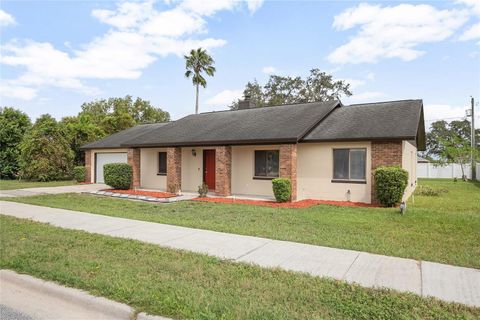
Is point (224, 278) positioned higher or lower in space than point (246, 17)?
lower

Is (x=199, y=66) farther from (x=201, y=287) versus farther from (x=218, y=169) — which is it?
(x=201, y=287)

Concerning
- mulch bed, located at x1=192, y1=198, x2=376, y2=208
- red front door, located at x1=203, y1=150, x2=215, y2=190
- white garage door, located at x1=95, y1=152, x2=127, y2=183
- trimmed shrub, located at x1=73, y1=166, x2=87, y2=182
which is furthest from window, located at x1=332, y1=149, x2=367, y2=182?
trimmed shrub, located at x1=73, y1=166, x2=87, y2=182

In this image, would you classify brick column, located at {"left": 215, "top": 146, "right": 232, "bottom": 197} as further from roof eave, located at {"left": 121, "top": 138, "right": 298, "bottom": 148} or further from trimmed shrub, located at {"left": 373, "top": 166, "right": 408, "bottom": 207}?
trimmed shrub, located at {"left": 373, "top": 166, "right": 408, "bottom": 207}

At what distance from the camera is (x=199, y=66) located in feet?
109

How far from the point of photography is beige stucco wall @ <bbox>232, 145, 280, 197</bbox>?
13969mm

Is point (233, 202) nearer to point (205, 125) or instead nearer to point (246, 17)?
point (205, 125)

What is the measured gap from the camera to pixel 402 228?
7.34 meters

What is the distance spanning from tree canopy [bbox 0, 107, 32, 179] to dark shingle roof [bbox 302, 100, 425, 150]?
23.8 meters

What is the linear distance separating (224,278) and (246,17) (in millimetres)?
11114

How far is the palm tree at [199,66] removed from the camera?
3294cm

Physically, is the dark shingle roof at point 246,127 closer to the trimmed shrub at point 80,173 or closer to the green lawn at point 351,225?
the green lawn at point 351,225

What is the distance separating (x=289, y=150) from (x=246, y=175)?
2.99m

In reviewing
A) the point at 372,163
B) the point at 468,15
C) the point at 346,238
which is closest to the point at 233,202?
the point at 372,163

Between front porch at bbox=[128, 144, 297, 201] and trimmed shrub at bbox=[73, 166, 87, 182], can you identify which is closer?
front porch at bbox=[128, 144, 297, 201]
